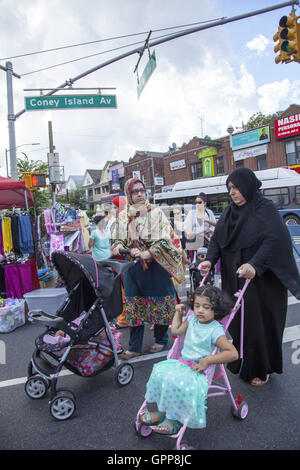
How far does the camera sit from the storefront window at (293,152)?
2488 cm

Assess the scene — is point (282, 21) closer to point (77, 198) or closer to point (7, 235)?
point (7, 235)

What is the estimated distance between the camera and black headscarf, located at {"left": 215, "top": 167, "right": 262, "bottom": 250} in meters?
2.80

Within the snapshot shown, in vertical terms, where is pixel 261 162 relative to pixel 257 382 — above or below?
above

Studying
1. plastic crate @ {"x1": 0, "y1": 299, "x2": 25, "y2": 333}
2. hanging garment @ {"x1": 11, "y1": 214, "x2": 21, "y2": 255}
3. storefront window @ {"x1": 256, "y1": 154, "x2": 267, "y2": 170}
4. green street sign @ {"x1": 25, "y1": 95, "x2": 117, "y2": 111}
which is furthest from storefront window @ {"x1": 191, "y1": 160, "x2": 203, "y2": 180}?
plastic crate @ {"x1": 0, "y1": 299, "x2": 25, "y2": 333}

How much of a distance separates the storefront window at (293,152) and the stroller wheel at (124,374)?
25.8 m

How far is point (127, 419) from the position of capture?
8.16 ft

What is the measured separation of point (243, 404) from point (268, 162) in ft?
88.2

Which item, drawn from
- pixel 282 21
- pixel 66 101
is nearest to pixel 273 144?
pixel 282 21

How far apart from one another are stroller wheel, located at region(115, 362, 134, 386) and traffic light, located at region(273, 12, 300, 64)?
682 cm

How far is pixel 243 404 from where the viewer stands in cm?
240

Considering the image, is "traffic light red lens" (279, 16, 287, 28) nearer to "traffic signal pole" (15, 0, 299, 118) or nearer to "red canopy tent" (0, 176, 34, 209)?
"traffic signal pole" (15, 0, 299, 118)

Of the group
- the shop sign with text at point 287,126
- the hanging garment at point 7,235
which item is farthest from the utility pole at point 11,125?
Answer: the shop sign with text at point 287,126

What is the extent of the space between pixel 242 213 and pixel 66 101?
24.7ft
